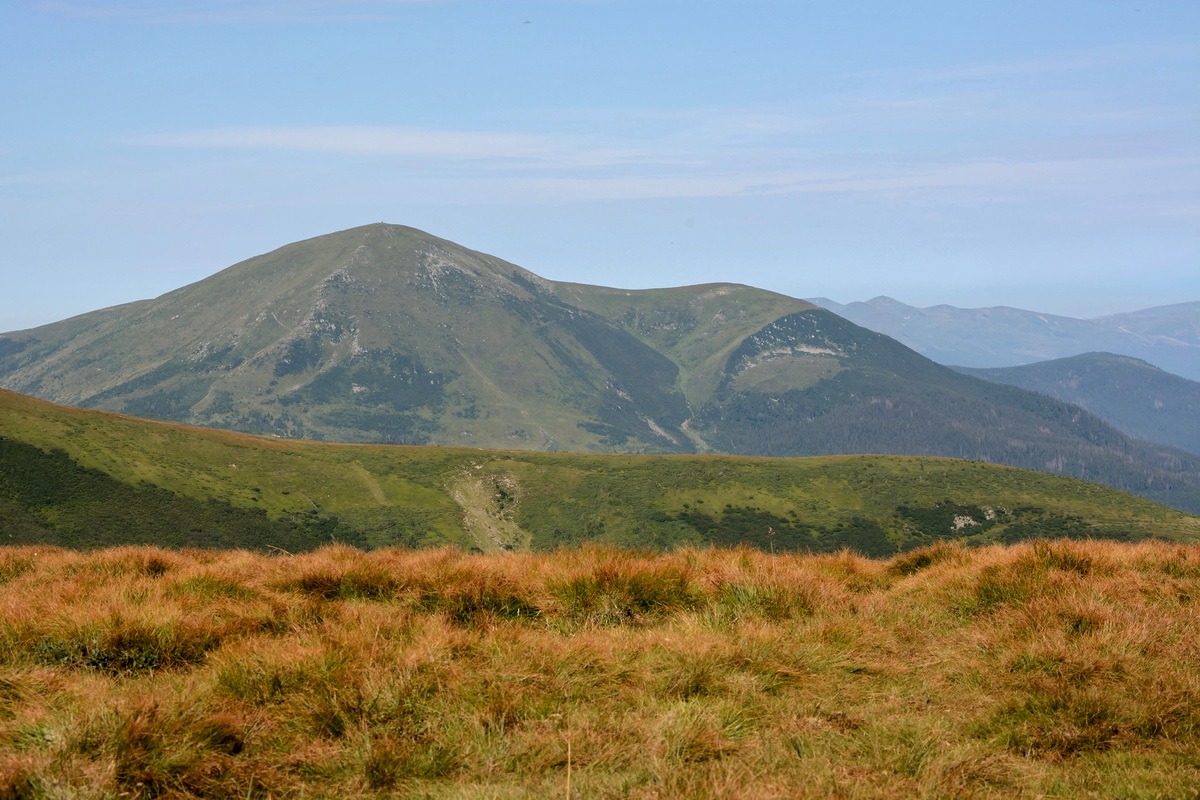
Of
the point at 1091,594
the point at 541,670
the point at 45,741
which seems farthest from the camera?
the point at 1091,594

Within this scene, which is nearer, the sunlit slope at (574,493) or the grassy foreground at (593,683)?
the grassy foreground at (593,683)

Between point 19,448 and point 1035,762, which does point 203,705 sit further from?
point 19,448

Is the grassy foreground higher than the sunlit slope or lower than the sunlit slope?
higher

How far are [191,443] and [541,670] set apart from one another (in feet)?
505

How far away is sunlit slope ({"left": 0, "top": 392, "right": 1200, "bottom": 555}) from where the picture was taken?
132 metres

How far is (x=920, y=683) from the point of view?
24.7ft

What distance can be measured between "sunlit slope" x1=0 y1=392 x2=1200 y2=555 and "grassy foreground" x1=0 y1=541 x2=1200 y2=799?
408 ft

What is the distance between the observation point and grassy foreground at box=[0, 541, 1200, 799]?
5414mm

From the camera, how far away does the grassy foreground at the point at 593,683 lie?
5414 millimetres

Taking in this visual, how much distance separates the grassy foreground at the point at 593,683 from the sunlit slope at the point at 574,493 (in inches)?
4893

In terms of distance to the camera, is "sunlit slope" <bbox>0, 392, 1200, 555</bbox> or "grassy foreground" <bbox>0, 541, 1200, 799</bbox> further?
"sunlit slope" <bbox>0, 392, 1200, 555</bbox>

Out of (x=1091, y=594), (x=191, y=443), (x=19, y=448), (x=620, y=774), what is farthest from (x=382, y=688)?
(x=191, y=443)

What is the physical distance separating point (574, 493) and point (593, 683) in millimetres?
163616

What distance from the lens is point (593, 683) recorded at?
721 cm
